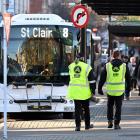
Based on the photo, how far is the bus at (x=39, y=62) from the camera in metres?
21.0

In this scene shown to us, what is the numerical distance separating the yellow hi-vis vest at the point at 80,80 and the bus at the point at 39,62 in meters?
4.00

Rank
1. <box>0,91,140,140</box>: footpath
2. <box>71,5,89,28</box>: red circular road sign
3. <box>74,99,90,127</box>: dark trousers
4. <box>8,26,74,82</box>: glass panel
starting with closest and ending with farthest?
<box>0,91,140,140</box>: footpath, <box>74,99,90,127</box>: dark trousers, <box>8,26,74,82</box>: glass panel, <box>71,5,89,28</box>: red circular road sign

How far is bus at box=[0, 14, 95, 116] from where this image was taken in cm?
2102

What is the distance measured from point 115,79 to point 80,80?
890mm

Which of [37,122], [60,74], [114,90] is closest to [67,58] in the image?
[60,74]

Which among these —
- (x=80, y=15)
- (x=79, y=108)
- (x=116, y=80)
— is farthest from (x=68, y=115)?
(x=116, y=80)

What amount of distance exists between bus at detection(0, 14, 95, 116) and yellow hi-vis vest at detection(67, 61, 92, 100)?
4.00 metres

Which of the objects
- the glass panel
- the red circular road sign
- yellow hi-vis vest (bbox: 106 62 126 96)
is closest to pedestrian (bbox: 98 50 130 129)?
yellow hi-vis vest (bbox: 106 62 126 96)

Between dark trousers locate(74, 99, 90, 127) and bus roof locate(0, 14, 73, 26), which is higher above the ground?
bus roof locate(0, 14, 73, 26)

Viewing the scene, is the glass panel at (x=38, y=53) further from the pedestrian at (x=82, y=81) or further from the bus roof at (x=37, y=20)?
the pedestrian at (x=82, y=81)

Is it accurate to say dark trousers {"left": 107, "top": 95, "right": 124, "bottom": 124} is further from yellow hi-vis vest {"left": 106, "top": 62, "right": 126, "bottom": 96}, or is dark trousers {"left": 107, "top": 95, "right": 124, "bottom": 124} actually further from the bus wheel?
the bus wheel

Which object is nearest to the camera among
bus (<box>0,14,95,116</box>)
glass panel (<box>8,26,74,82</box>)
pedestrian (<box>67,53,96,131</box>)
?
pedestrian (<box>67,53,96,131</box>)

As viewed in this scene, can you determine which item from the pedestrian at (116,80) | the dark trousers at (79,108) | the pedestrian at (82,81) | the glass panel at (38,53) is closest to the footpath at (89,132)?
the dark trousers at (79,108)

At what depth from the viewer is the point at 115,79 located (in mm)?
17297
